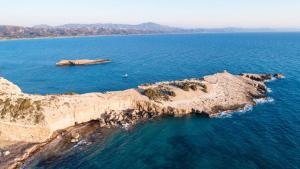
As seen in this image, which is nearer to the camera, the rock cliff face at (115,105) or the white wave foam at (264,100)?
the rock cliff face at (115,105)

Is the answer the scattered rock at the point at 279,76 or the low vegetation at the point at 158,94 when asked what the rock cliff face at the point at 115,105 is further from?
the scattered rock at the point at 279,76

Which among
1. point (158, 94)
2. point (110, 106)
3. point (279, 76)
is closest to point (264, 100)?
point (158, 94)

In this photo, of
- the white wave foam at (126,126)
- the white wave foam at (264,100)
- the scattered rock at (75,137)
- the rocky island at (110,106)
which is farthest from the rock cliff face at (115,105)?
the scattered rock at (75,137)

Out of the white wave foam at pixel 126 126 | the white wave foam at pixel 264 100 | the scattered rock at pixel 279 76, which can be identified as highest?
the scattered rock at pixel 279 76

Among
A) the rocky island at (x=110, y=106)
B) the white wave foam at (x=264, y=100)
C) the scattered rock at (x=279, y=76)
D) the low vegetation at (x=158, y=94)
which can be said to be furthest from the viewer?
the scattered rock at (x=279, y=76)

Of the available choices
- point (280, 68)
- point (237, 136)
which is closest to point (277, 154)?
point (237, 136)

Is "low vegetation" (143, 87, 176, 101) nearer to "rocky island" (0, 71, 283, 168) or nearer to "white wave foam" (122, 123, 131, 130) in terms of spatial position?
"rocky island" (0, 71, 283, 168)

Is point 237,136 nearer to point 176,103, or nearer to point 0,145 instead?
point 176,103

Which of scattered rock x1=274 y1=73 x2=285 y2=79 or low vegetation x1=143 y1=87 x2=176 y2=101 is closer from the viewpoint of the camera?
low vegetation x1=143 y1=87 x2=176 y2=101

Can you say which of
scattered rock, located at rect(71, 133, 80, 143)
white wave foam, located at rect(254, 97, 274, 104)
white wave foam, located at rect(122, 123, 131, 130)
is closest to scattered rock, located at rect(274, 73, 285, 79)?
white wave foam, located at rect(254, 97, 274, 104)
